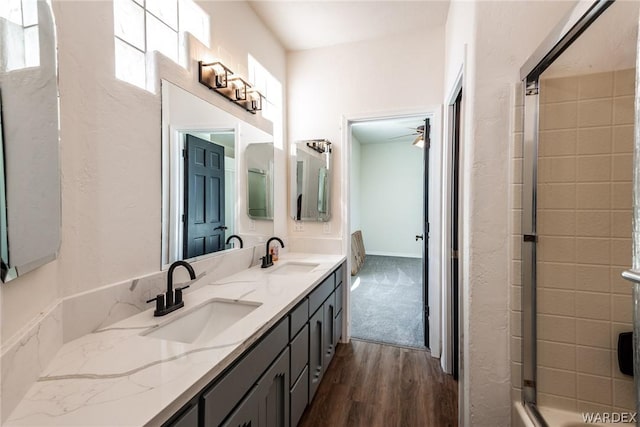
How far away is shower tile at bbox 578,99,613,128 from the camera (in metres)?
1.10

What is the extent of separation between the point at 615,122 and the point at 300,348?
68.6 inches

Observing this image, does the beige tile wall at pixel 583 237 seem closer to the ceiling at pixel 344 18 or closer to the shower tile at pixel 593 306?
the shower tile at pixel 593 306

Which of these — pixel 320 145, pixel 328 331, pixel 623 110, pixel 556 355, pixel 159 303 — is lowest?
pixel 328 331

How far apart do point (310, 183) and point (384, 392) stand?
1.79 m

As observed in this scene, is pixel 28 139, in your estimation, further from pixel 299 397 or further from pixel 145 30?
pixel 299 397

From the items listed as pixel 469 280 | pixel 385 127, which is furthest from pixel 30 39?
pixel 385 127

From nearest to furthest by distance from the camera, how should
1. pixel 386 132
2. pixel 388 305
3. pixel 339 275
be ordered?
1. pixel 339 275
2. pixel 388 305
3. pixel 386 132

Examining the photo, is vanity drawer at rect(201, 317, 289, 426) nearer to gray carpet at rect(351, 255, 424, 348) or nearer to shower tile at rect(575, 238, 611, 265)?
shower tile at rect(575, 238, 611, 265)

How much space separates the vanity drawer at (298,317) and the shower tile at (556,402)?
111 centimetres

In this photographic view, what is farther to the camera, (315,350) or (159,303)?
(315,350)

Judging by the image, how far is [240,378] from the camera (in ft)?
3.10

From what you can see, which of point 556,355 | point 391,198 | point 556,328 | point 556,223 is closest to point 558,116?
point 556,223

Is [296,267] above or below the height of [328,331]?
above

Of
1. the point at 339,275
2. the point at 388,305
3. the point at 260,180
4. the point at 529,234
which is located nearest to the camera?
the point at 529,234
